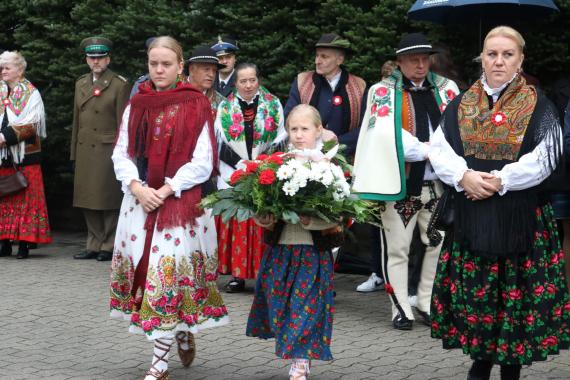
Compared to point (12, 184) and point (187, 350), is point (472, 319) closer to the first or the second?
point (187, 350)

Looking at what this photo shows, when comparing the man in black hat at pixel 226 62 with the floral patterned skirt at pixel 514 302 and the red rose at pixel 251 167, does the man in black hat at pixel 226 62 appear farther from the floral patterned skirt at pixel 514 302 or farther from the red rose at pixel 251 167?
the floral patterned skirt at pixel 514 302

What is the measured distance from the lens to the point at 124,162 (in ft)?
20.7

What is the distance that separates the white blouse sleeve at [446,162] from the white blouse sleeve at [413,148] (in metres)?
1.63

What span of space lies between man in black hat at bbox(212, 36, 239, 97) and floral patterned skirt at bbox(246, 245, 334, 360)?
3876 millimetres

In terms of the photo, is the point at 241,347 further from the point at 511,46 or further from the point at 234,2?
the point at 234,2

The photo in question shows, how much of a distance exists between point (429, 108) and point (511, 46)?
85.8 inches

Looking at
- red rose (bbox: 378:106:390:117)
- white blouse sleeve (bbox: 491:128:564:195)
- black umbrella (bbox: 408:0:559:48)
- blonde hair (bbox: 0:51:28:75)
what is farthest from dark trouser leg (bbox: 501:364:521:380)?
blonde hair (bbox: 0:51:28:75)

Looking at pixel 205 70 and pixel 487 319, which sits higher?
pixel 205 70

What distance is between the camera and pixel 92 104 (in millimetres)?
Result: 11070

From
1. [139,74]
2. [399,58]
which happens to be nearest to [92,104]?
[139,74]

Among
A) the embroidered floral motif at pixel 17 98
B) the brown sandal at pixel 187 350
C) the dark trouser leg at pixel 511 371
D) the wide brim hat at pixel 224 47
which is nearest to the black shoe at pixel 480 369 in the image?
the dark trouser leg at pixel 511 371

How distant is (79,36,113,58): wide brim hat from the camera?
424 inches

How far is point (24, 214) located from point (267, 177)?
6158mm

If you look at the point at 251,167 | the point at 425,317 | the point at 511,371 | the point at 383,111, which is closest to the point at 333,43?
the point at 383,111
